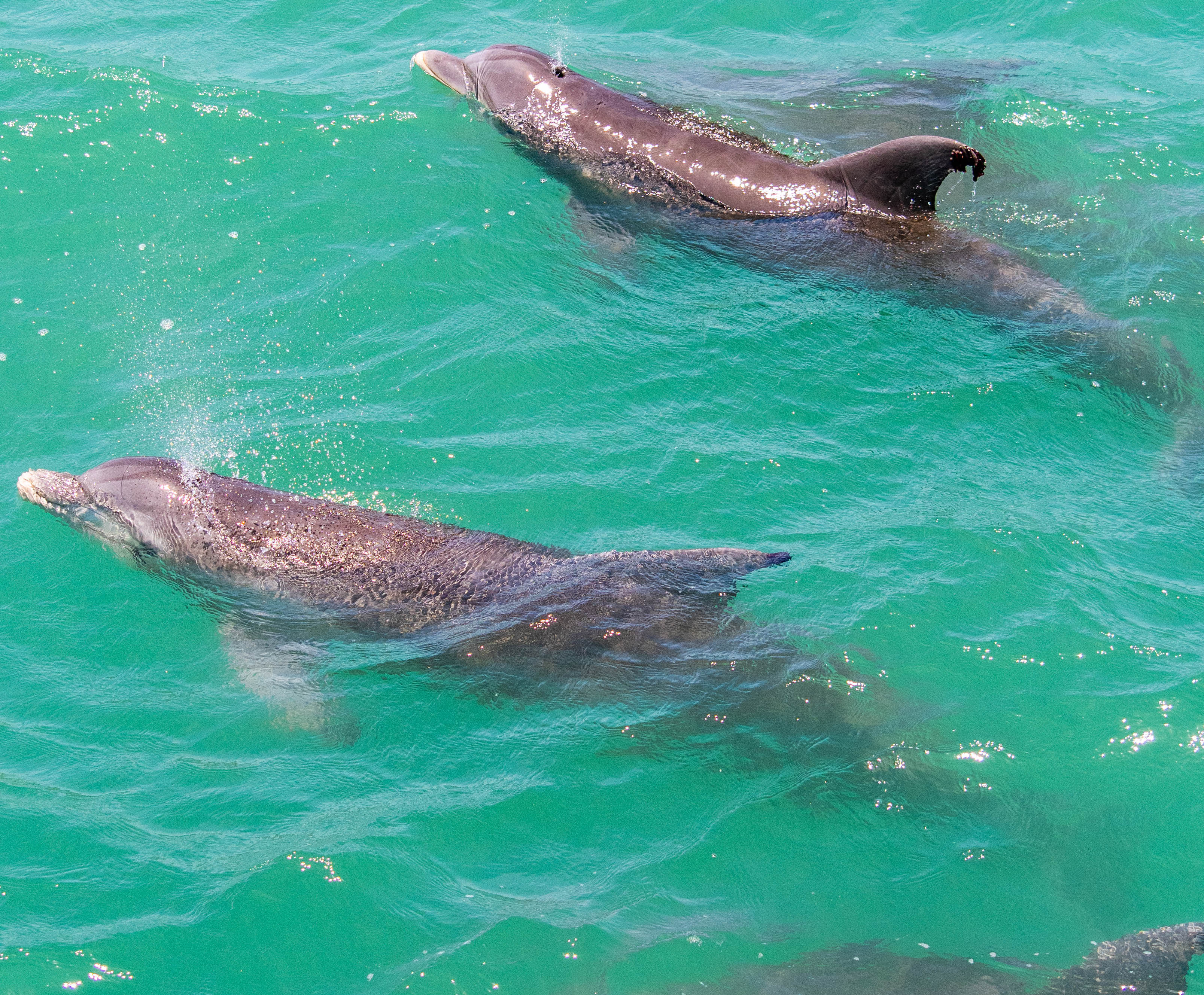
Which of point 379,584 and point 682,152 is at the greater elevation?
point 682,152

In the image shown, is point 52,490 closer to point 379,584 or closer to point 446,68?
point 379,584

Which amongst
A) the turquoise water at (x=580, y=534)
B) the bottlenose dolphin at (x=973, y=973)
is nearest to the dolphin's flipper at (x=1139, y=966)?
the bottlenose dolphin at (x=973, y=973)

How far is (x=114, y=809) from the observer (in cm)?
803

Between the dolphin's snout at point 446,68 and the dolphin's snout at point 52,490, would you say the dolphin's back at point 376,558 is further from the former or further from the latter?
the dolphin's snout at point 446,68

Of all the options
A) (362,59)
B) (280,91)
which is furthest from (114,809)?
(362,59)

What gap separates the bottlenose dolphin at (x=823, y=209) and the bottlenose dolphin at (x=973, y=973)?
5.58 meters

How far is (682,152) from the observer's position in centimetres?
1399

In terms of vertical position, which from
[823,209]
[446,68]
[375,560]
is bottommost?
[375,560]

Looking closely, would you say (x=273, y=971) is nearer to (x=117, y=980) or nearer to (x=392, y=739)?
(x=117, y=980)

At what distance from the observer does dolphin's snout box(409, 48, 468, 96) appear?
639 inches

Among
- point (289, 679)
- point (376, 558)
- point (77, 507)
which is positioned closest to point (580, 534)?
point (376, 558)

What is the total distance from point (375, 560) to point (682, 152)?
7.78m

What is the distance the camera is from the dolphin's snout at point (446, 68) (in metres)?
16.2

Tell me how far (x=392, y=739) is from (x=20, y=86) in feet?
41.4
